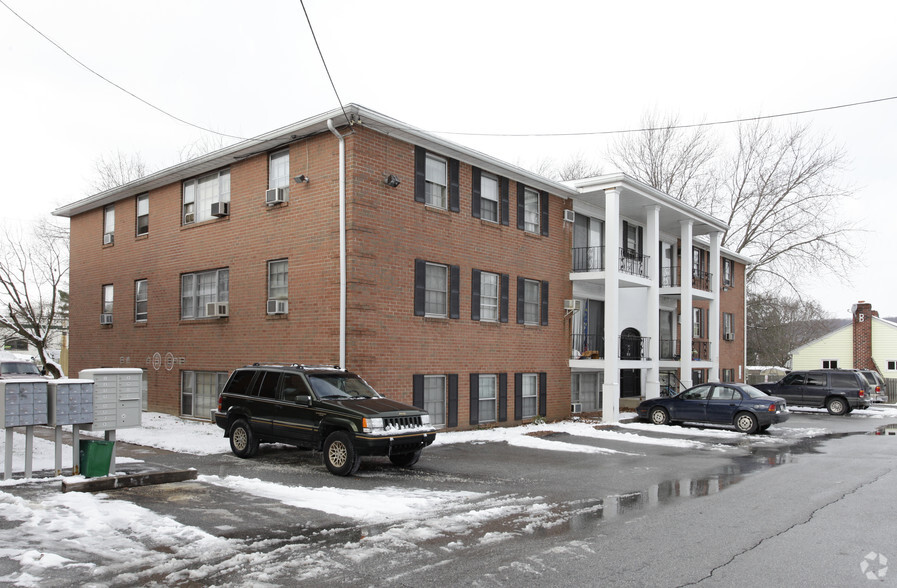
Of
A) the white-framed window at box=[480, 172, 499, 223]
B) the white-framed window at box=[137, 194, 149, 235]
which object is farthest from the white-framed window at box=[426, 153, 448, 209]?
the white-framed window at box=[137, 194, 149, 235]

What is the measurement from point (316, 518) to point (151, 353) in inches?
605

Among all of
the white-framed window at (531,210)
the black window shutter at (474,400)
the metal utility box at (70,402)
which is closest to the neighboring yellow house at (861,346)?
the white-framed window at (531,210)

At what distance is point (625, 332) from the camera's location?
2566 centimetres

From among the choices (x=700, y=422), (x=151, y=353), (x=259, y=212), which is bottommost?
(x=700, y=422)

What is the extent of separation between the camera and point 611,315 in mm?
21156

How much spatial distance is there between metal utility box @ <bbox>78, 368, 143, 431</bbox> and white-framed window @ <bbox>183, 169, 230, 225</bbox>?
9.65m

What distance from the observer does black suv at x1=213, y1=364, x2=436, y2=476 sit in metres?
11.1

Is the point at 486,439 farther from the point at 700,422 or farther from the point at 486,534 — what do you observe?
the point at 486,534

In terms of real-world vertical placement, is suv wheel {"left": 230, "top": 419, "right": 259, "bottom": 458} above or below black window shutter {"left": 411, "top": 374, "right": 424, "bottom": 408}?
below

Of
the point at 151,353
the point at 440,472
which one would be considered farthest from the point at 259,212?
the point at 440,472

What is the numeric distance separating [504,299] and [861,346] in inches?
1469

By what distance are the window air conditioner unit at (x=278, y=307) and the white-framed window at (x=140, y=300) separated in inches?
283

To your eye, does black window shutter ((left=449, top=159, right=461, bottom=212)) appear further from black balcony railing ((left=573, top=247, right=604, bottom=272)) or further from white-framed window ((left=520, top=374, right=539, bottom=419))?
black balcony railing ((left=573, top=247, right=604, bottom=272))

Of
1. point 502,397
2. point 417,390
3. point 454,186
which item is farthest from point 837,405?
point 417,390
